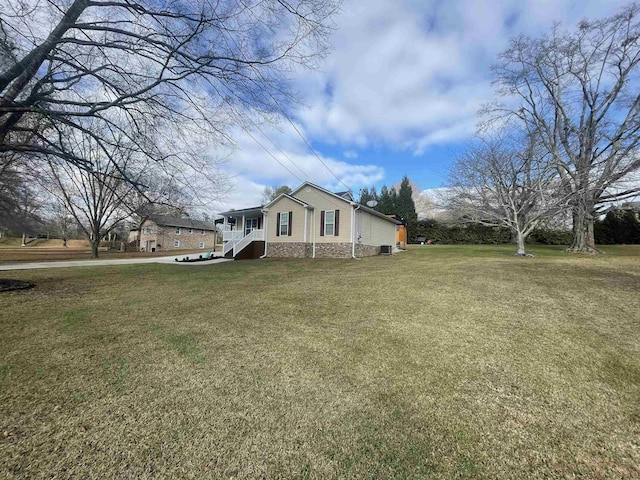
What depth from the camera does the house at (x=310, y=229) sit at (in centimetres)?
1620

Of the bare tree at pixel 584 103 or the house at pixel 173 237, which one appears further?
the house at pixel 173 237

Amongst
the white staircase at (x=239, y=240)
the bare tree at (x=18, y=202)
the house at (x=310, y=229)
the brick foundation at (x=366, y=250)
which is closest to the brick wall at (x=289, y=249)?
the house at (x=310, y=229)

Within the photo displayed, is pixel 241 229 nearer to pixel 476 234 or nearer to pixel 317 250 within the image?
pixel 317 250

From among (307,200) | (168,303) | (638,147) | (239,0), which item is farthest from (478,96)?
(168,303)

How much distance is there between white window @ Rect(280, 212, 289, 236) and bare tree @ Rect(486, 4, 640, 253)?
44.4 ft

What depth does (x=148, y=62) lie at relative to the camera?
596 centimetres

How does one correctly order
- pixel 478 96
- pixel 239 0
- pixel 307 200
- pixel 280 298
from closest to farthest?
pixel 239 0
pixel 280 298
pixel 478 96
pixel 307 200

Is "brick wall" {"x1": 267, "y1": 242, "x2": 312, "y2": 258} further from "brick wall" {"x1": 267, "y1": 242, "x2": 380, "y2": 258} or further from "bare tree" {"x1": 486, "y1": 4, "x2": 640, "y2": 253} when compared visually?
"bare tree" {"x1": 486, "y1": 4, "x2": 640, "y2": 253}

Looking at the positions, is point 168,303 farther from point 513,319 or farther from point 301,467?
point 513,319

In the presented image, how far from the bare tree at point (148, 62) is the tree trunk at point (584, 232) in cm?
1688

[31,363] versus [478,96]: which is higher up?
[478,96]

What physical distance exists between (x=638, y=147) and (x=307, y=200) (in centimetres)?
1618

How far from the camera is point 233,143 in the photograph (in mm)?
6543

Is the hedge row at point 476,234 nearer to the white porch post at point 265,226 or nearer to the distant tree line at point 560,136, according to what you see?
the distant tree line at point 560,136
